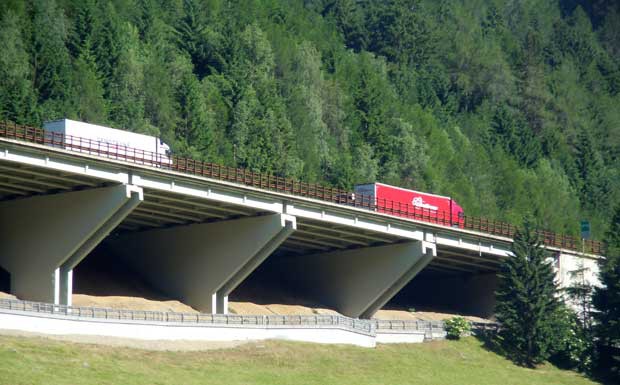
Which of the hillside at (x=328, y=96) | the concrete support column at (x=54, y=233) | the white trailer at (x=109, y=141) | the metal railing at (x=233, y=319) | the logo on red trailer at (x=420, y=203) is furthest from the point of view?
the hillside at (x=328, y=96)

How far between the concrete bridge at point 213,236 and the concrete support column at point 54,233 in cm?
5

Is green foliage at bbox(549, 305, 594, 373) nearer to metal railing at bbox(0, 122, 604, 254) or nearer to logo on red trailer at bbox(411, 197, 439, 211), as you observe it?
metal railing at bbox(0, 122, 604, 254)

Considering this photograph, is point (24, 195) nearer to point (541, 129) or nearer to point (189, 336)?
point (189, 336)

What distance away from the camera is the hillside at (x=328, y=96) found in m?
117

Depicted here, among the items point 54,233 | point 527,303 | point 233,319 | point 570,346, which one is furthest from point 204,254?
point 570,346

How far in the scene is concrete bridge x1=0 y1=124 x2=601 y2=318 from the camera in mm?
70500

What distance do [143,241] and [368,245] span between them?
1478 cm

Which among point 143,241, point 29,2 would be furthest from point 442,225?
point 29,2

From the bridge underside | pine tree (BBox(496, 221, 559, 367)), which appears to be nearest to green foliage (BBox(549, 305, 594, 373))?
pine tree (BBox(496, 221, 559, 367))

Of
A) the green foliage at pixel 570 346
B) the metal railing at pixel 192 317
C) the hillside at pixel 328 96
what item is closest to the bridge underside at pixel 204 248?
the metal railing at pixel 192 317

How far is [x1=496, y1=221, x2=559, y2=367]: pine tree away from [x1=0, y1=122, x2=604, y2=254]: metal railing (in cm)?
296

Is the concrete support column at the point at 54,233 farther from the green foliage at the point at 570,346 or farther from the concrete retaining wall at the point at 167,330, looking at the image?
the green foliage at the point at 570,346

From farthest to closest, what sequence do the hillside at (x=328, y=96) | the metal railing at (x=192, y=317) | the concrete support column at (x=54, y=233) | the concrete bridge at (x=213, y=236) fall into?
the hillside at (x=328, y=96) → the concrete support column at (x=54, y=233) → the concrete bridge at (x=213, y=236) → the metal railing at (x=192, y=317)

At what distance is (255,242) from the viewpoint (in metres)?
78.0
